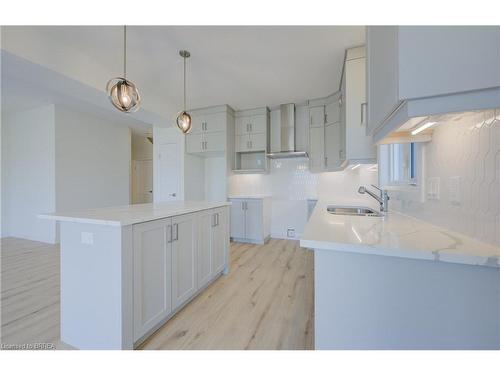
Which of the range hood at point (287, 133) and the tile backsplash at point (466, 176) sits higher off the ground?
the range hood at point (287, 133)

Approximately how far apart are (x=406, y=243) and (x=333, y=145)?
250cm

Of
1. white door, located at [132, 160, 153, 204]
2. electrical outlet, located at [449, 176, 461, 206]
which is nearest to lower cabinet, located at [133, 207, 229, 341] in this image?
electrical outlet, located at [449, 176, 461, 206]

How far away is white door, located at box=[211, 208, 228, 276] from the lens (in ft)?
7.17

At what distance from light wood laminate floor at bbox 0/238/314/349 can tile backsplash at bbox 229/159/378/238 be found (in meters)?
1.24

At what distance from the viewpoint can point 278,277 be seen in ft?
7.82

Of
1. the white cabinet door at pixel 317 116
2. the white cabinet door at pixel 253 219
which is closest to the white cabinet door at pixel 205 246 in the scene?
the white cabinet door at pixel 253 219

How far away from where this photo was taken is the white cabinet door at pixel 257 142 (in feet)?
12.8

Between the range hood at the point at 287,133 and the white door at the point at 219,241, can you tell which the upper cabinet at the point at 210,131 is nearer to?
the range hood at the point at 287,133

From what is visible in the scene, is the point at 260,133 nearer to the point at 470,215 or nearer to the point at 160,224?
the point at 160,224

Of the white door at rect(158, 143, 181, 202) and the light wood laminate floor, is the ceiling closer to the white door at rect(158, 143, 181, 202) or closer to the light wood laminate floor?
the white door at rect(158, 143, 181, 202)

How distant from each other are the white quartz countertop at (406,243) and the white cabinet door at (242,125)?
10.8 feet

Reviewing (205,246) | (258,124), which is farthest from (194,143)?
(205,246)

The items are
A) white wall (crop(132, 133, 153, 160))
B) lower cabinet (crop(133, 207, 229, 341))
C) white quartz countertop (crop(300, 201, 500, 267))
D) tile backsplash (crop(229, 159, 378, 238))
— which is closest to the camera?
white quartz countertop (crop(300, 201, 500, 267))

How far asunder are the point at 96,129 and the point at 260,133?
12.2ft
